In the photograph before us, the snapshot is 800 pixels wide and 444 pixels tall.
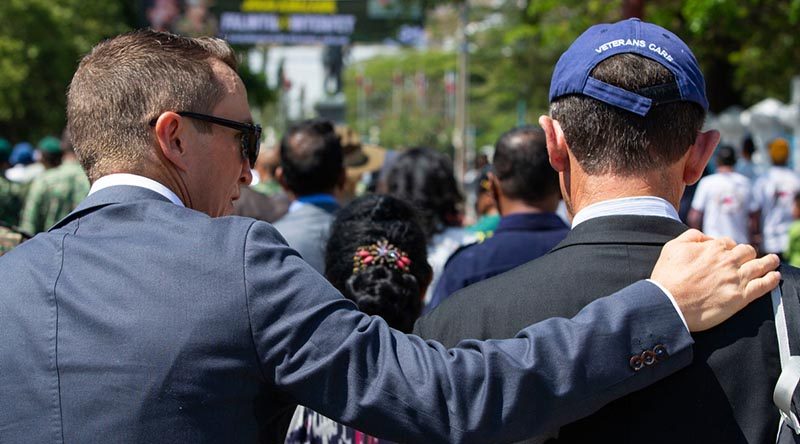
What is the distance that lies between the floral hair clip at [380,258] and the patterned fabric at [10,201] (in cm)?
332

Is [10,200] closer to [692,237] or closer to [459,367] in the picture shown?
[459,367]

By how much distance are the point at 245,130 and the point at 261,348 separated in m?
0.59

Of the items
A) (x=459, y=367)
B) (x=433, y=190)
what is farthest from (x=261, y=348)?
(x=433, y=190)

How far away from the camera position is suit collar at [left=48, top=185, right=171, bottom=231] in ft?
6.55

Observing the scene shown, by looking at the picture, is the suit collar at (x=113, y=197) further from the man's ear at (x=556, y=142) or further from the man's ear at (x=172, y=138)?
the man's ear at (x=556, y=142)

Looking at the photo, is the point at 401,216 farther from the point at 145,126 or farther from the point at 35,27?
the point at 35,27

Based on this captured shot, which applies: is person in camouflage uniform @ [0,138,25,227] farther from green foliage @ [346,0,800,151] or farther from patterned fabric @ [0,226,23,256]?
green foliage @ [346,0,800,151]

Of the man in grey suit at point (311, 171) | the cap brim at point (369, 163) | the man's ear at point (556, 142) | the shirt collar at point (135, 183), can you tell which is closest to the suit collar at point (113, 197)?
the shirt collar at point (135, 183)

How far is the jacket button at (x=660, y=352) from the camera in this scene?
1.77 meters

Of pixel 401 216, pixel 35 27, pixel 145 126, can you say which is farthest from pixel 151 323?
pixel 35 27

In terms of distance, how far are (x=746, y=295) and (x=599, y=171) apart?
38cm

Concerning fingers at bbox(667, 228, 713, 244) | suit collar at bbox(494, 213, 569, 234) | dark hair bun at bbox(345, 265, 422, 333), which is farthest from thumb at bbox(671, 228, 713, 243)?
suit collar at bbox(494, 213, 569, 234)

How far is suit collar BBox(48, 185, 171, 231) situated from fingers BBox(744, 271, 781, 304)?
1.17 m

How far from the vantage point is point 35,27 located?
86.2 feet
